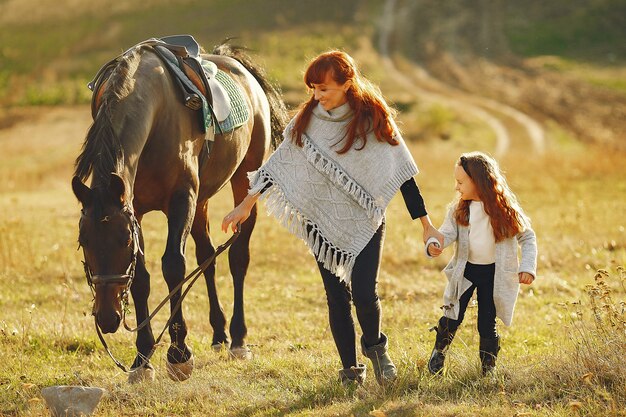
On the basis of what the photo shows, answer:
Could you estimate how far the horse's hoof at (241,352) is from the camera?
698cm

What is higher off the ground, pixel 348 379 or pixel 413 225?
pixel 348 379

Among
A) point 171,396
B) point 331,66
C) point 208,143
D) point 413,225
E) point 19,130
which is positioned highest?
point 331,66

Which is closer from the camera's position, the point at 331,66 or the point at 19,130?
the point at 331,66

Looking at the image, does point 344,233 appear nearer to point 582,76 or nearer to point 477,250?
point 477,250

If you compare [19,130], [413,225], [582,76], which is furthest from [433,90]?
[413,225]

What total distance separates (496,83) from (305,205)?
3724 cm

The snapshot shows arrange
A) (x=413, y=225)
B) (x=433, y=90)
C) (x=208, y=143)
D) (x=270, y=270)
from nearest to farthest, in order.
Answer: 1. (x=208, y=143)
2. (x=270, y=270)
3. (x=413, y=225)
4. (x=433, y=90)

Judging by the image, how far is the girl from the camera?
5480 millimetres

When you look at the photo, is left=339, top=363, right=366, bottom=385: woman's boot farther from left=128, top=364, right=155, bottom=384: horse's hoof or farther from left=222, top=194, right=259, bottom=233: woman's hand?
left=128, top=364, right=155, bottom=384: horse's hoof

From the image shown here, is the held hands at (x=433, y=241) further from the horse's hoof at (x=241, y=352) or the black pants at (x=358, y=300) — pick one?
the horse's hoof at (x=241, y=352)

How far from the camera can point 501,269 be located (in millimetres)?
5477

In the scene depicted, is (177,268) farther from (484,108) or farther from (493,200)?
(484,108)

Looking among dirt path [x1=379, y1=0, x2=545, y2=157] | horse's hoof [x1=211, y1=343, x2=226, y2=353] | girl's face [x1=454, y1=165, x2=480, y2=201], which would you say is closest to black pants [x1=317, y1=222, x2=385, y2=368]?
girl's face [x1=454, y1=165, x2=480, y2=201]

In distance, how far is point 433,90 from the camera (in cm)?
3922
